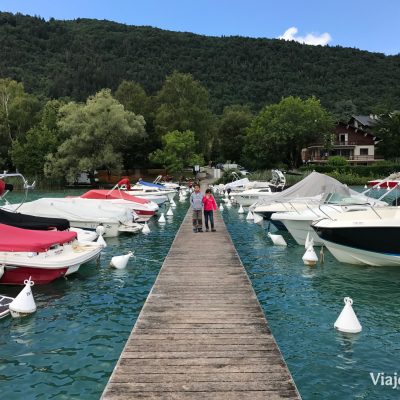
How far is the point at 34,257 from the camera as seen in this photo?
12117 mm

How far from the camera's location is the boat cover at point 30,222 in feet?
48.4

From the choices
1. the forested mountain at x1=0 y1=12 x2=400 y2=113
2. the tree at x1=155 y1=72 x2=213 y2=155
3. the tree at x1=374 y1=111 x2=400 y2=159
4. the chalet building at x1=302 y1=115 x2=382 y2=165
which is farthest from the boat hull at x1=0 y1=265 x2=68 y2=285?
the forested mountain at x1=0 y1=12 x2=400 y2=113

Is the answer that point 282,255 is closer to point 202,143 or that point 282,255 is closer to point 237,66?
point 202,143

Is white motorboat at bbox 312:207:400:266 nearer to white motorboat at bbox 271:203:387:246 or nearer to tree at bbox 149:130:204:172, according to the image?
white motorboat at bbox 271:203:387:246

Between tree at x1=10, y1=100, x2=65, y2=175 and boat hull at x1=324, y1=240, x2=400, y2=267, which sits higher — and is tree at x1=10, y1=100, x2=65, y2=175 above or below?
above

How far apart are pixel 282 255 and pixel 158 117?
56.6 m

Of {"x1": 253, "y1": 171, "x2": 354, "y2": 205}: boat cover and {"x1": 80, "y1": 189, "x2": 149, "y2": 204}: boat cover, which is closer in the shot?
{"x1": 253, "y1": 171, "x2": 354, "y2": 205}: boat cover

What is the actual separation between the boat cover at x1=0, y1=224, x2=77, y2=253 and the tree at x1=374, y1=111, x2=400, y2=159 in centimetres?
7224

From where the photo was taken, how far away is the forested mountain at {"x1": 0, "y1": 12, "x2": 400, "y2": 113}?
143 m

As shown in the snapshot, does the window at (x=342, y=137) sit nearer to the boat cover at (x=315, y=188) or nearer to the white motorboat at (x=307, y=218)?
the boat cover at (x=315, y=188)

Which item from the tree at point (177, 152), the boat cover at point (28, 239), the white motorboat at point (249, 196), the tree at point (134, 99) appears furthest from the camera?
the tree at point (134, 99)

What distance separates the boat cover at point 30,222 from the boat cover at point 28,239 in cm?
172

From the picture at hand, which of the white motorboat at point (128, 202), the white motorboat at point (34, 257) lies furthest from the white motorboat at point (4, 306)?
the white motorboat at point (128, 202)

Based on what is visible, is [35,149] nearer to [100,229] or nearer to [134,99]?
[134,99]
